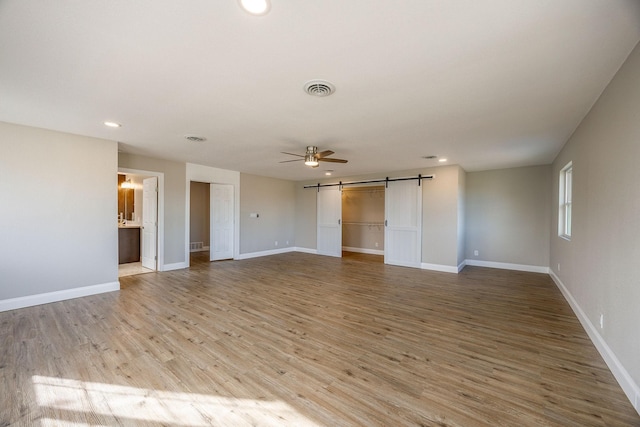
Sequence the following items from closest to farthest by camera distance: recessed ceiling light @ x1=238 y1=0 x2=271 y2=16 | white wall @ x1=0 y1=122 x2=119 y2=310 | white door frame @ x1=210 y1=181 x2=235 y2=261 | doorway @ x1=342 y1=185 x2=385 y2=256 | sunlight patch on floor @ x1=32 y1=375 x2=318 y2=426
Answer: recessed ceiling light @ x1=238 y1=0 x2=271 y2=16 < sunlight patch on floor @ x1=32 y1=375 x2=318 y2=426 < white wall @ x1=0 y1=122 x2=119 y2=310 < white door frame @ x1=210 y1=181 x2=235 y2=261 < doorway @ x1=342 y1=185 x2=385 y2=256

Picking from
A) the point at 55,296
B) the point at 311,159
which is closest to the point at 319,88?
the point at 311,159

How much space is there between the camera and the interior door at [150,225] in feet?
18.8

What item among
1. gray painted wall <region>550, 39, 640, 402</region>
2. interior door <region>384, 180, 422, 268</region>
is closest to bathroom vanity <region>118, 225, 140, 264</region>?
interior door <region>384, 180, 422, 268</region>

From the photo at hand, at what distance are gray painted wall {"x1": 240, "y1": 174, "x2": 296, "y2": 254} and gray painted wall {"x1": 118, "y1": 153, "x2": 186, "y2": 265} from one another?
1635mm

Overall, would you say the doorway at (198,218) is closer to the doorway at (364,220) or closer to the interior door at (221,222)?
the interior door at (221,222)

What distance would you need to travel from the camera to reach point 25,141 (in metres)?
3.53

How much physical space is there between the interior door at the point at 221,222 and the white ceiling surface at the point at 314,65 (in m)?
3.41

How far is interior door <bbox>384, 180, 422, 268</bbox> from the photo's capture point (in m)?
6.37

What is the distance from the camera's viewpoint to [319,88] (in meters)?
2.36

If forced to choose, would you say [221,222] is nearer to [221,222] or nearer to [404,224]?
[221,222]

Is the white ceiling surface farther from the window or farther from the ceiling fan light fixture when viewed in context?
the window

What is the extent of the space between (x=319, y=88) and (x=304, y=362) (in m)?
2.48

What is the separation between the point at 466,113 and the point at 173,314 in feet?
14.2

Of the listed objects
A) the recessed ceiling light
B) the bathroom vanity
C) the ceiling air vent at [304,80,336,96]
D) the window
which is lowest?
the bathroom vanity
